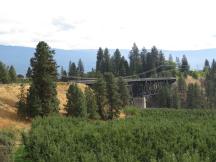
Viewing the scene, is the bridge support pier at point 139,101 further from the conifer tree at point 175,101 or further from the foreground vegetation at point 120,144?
the foreground vegetation at point 120,144

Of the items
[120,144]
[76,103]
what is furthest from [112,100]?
[120,144]

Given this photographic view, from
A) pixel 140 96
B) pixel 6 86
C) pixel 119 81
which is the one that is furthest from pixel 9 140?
pixel 140 96

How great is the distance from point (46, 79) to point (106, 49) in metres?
109

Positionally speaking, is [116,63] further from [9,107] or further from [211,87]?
[9,107]

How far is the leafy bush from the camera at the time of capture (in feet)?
122

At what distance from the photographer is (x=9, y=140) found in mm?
48438

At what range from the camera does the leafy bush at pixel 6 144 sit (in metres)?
37.2

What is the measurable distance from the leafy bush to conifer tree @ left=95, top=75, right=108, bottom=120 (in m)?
33.0

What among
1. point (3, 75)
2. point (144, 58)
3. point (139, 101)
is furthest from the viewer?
point (144, 58)

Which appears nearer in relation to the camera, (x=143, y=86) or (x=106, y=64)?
(x=143, y=86)

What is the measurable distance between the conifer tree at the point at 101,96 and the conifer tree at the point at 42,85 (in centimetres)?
1724

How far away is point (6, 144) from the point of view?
45.7 metres

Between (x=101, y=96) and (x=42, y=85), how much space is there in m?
19.4

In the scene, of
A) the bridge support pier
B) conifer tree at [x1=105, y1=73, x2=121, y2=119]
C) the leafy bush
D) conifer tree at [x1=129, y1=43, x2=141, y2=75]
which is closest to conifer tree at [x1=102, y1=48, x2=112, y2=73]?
conifer tree at [x1=129, y1=43, x2=141, y2=75]
